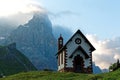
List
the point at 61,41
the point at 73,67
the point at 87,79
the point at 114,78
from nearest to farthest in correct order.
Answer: the point at 114,78, the point at 87,79, the point at 73,67, the point at 61,41

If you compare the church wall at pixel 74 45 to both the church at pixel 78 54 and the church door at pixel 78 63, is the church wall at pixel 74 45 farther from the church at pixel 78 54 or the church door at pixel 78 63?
the church door at pixel 78 63

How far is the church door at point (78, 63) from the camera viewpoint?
2849 inches

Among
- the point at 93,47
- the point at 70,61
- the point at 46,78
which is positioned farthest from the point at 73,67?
the point at 46,78

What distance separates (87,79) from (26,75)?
15172 mm

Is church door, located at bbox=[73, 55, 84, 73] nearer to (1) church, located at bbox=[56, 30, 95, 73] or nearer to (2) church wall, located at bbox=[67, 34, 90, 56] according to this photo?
(1) church, located at bbox=[56, 30, 95, 73]

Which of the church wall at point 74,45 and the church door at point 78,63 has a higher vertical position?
the church wall at point 74,45

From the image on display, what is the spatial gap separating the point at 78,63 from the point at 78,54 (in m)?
2.00

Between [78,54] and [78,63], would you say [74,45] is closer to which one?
[78,54]

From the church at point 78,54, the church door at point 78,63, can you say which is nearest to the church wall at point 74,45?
the church at point 78,54

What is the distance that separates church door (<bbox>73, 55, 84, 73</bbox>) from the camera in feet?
237

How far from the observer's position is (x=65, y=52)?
7238 centimetres

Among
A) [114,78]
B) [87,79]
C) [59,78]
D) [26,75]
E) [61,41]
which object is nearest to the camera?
[114,78]

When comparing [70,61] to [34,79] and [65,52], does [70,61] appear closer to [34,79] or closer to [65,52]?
[65,52]

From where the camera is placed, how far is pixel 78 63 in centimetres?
7294
